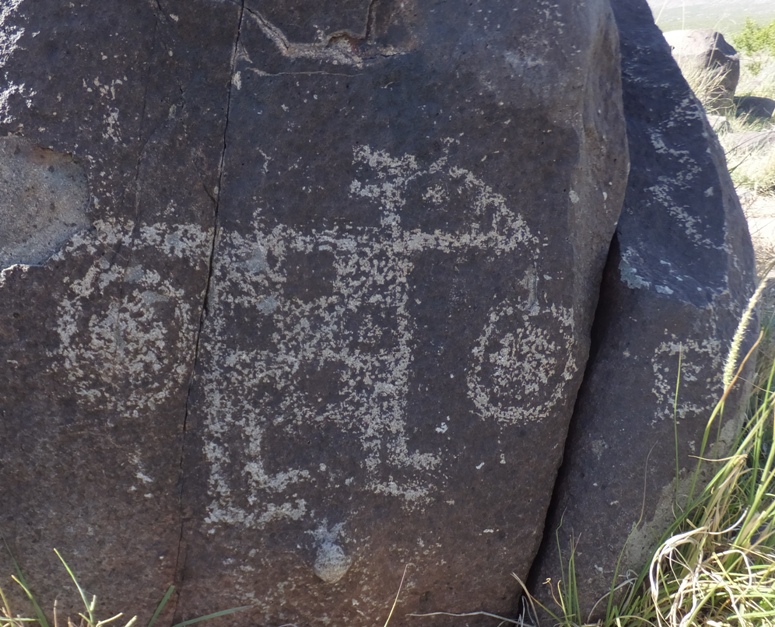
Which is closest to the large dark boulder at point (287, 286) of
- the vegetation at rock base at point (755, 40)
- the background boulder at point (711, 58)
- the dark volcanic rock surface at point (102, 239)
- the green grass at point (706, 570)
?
the dark volcanic rock surface at point (102, 239)

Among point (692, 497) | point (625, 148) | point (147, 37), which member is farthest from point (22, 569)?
point (625, 148)

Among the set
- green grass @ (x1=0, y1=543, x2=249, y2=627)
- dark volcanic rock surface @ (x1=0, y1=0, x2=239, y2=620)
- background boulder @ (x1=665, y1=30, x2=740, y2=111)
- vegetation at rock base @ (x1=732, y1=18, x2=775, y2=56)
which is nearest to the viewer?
dark volcanic rock surface @ (x1=0, y1=0, x2=239, y2=620)

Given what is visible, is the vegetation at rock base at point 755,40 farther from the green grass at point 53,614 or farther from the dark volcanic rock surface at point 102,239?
the green grass at point 53,614

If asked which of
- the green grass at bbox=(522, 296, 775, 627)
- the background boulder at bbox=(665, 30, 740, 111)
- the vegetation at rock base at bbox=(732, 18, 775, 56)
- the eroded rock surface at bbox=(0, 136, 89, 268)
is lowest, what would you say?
the green grass at bbox=(522, 296, 775, 627)

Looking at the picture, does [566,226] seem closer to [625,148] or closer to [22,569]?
[625,148]

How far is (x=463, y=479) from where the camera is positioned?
4.41ft

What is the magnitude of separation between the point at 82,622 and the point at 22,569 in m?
0.14

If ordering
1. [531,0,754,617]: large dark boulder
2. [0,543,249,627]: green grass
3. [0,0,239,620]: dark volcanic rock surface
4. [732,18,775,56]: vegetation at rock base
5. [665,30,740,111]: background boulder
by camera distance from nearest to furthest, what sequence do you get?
[0,0,239,620]: dark volcanic rock surface < [0,543,249,627]: green grass < [531,0,754,617]: large dark boulder < [665,30,740,111]: background boulder < [732,18,775,56]: vegetation at rock base

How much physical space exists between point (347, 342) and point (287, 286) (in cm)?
14

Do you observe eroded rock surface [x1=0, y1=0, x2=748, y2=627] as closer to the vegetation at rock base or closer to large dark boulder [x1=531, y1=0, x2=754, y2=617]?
large dark boulder [x1=531, y1=0, x2=754, y2=617]

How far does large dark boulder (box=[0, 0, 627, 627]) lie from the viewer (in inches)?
46.6

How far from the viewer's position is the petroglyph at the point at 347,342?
1.24m

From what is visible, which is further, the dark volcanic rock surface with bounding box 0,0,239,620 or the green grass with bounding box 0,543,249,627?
the green grass with bounding box 0,543,249,627

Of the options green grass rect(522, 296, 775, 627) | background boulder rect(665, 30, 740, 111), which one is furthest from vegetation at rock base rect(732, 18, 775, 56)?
green grass rect(522, 296, 775, 627)
